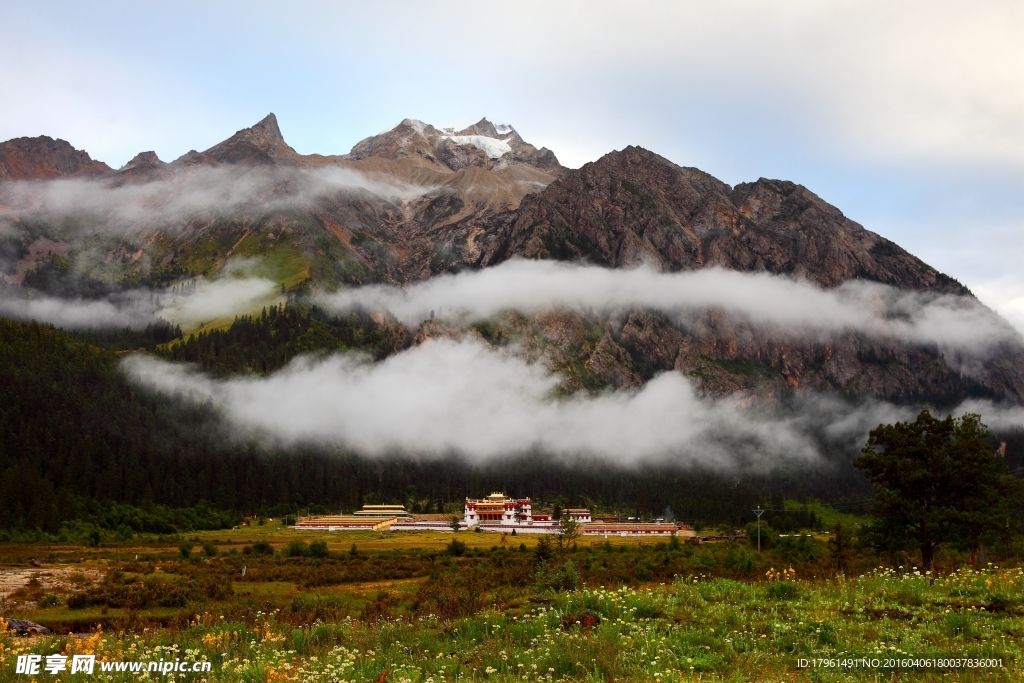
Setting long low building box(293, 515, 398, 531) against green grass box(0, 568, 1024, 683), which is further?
long low building box(293, 515, 398, 531)

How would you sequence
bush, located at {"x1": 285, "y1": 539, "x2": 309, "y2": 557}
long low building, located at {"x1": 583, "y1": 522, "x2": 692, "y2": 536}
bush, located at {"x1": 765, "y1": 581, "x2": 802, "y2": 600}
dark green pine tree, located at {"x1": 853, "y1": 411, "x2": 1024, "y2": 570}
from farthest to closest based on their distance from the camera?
long low building, located at {"x1": 583, "y1": 522, "x2": 692, "y2": 536}, bush, located at {"x1": 285, "y1": 539, "x2": 309, "y2": 557}, dark green pine tree, located at {"x1": 853, "y1": 411, "x2": 1024, "y2": 570}, bush, located at {"x1": 765, "y1": 581, "x2": 802, "y2": 600}

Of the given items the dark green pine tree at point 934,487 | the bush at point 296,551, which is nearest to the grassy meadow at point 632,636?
the dark green pine tree at point 934,487

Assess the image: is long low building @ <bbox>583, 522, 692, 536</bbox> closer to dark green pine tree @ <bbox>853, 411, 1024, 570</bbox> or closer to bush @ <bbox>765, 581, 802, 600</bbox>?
dark green pine tree @ <bbox>853, 411, 1024, 570</bbox>

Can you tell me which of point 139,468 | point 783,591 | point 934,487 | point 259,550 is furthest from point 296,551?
point 139,468

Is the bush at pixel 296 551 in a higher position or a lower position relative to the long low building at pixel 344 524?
higher

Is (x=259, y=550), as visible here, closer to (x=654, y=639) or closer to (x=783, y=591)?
(x=783, y=591)

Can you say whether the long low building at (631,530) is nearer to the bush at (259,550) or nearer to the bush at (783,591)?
the bush at (259,550)

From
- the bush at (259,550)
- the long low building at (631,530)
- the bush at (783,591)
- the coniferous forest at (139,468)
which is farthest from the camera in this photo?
the long low building at (631,530)

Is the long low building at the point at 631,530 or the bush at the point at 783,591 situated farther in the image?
the long low building at the point at 631,530

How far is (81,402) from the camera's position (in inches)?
6083

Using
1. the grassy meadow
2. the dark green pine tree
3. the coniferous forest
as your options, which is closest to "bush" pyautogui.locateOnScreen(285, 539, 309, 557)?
the coniferous forest

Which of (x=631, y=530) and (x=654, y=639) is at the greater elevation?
(x=654, y=639)

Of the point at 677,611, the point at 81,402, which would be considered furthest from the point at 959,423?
the point at 81,402

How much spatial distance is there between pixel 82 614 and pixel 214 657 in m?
27.3
